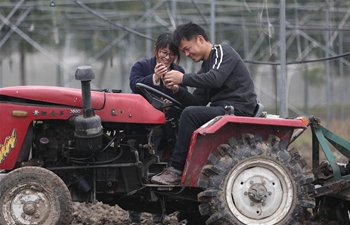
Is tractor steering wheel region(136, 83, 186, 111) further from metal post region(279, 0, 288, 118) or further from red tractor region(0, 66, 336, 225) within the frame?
metal post region(279, 0, 288, 118)

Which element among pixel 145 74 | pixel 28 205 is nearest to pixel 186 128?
pixel 145 74

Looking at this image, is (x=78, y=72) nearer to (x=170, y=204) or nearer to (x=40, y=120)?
(x=40, y=120)

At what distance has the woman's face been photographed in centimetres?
552

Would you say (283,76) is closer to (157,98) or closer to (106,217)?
(106,217)

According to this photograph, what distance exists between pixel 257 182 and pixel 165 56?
4.28ft

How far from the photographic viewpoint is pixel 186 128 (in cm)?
485

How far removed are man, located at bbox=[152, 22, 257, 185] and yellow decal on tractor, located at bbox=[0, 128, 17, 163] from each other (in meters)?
0.97

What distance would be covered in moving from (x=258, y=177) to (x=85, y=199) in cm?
123

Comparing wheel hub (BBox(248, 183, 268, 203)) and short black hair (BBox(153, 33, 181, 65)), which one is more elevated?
short black hair (BBox(153, 33, 181, 65))

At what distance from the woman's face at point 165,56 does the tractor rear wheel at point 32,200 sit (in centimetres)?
140

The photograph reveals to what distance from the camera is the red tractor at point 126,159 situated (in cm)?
465

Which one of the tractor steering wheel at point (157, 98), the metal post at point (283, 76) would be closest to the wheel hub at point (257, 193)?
the tractor steering wheel at point (157, 98)

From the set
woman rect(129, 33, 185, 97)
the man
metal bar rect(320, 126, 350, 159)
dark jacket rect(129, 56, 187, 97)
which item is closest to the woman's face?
woman rect(129, 33, 185, 97)

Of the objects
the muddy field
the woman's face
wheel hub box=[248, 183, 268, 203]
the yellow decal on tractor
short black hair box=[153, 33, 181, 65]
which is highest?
short black hair box=[153, 33, 181, 65]
